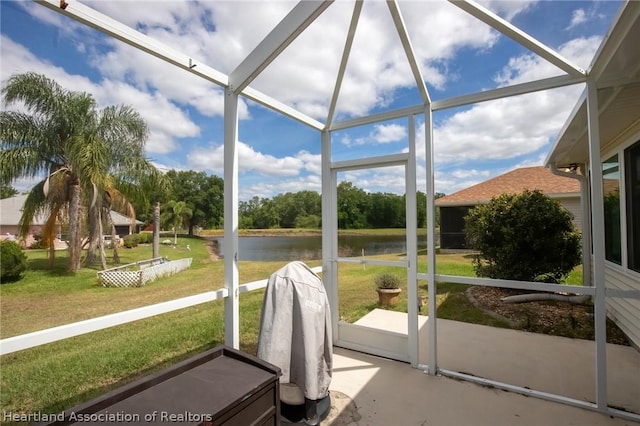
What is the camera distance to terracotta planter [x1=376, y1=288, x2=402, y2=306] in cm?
336

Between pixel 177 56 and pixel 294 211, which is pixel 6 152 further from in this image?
pixel 294 211

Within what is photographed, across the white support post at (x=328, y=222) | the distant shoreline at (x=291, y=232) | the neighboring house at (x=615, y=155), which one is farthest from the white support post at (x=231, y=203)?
the neighboring house at (x=615, y=155)

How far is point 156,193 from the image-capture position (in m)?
2.27

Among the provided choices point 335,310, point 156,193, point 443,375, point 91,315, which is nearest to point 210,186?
point 156,193

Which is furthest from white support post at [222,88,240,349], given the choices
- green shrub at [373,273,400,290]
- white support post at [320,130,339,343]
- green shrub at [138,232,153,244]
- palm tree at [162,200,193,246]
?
green shrub at [373,273,400,290]

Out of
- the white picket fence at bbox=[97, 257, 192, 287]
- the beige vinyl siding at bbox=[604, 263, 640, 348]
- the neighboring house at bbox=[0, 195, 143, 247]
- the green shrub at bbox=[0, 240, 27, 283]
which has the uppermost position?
the neighboring house at bbox=[0, 195, 143, 247]

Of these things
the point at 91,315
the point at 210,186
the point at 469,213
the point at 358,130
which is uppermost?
the point at 358,130

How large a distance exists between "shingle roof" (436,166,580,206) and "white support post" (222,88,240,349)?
226cm

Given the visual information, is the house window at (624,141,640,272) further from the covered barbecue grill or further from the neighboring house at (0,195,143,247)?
the neighboring house at (0,195,143,247)

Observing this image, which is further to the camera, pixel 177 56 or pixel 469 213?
pixel 469 213

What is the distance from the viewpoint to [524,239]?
424 cm

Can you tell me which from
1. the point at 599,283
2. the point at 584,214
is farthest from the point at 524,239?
the point at 599,283

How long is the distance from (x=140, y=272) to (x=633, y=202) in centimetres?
477

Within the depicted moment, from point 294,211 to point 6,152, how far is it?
2368 mm
